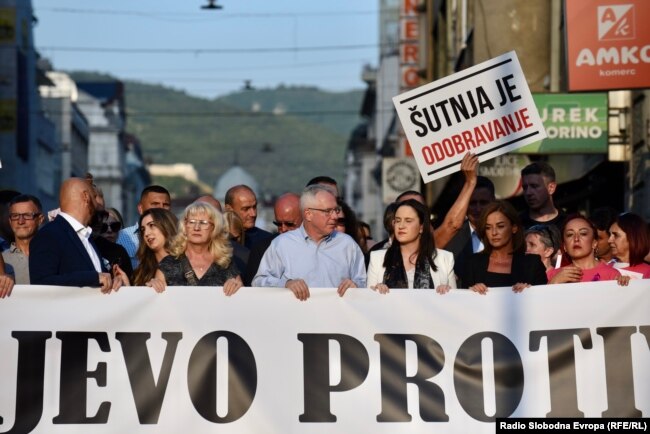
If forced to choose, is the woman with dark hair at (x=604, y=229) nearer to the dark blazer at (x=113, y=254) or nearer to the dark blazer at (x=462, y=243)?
the dark blazer at (x=462, y=243)

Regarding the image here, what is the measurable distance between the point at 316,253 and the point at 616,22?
5.82m

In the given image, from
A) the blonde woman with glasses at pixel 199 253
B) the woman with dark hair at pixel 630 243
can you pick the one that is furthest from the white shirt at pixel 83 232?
the woman with dark hair at pixel 630 243

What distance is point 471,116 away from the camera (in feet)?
34.9

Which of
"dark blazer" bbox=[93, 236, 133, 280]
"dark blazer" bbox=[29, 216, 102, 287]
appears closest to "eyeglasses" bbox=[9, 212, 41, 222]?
"dark blazer" bbox=[93, 236, 133, 280]

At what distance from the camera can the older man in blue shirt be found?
31.0ft

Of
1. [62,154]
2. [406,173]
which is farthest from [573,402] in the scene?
[62,154]

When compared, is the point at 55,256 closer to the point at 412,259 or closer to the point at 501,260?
the point at 412,259

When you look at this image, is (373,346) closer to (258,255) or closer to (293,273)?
(293,273)

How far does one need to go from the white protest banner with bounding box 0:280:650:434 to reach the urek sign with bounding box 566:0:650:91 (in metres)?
5.63

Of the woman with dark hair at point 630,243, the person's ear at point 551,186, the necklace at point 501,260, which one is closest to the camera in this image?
the necklace at point 501,260

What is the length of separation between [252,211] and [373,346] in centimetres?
309

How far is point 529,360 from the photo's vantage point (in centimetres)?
874

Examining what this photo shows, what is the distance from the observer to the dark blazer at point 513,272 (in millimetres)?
9391

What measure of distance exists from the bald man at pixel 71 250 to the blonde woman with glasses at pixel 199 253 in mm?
375
